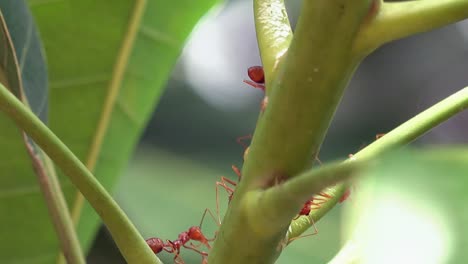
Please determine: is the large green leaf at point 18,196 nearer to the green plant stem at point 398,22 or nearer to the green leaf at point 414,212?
the green plant stem at point 398,22

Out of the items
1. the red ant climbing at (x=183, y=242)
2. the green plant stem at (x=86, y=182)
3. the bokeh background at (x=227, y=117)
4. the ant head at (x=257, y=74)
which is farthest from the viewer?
the bokeh background at (x=227, y=117)

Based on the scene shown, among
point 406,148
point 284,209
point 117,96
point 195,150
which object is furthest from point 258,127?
point 195,150

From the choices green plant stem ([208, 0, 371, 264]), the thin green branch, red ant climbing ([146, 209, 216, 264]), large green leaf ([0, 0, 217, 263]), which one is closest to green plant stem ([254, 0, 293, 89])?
green plant stem ([208, 0, 371, 264])

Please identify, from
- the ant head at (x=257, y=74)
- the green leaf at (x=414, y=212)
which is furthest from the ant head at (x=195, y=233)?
the green leaf at (x=414, y=212)

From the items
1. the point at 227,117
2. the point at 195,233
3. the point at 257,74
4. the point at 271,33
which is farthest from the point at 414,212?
the point at 227,117

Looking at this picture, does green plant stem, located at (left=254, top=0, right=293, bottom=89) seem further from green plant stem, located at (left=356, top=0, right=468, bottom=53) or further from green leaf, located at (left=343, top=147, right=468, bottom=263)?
green leaf, located at (left=343, top=147, right=468, bottom=263)

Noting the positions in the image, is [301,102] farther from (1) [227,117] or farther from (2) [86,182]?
(1) [227,117]
